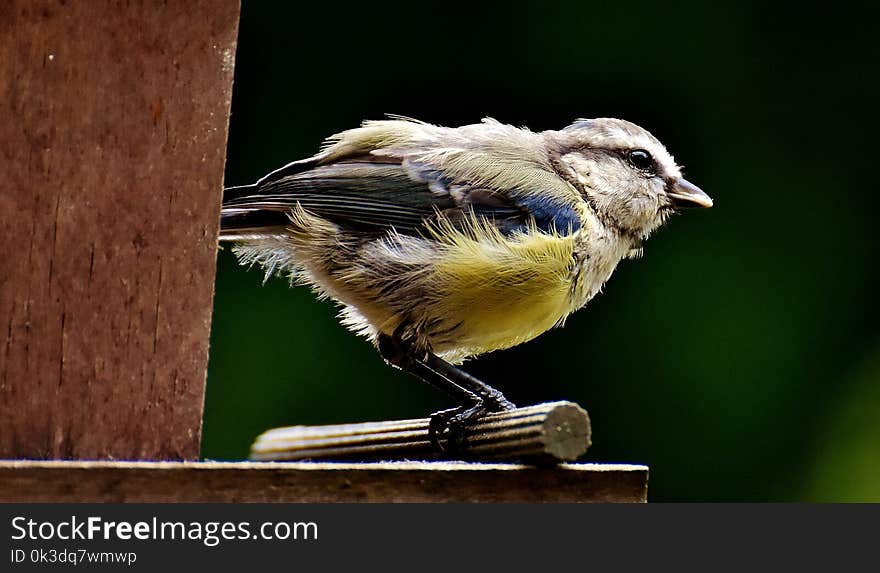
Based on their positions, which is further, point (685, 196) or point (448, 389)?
point (685, 196)

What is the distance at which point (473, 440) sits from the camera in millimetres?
2623

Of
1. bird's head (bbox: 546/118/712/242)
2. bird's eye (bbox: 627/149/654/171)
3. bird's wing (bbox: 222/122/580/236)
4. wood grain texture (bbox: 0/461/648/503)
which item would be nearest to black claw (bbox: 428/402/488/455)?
wood grain texture (bbox: 0/461/648/503)

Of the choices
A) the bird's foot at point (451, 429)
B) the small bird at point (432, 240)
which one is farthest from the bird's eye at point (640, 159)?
the bird's foot at point (451, 429)

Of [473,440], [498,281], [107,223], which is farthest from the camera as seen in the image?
[498,281]

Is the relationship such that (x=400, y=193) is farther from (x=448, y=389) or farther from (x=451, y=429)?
(x=451, y=429)

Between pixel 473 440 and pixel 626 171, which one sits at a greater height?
pixel 626 171

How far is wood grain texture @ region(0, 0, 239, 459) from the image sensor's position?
7.58 ft

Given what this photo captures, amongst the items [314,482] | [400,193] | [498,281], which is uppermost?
[400,193]

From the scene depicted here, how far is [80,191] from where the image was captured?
237cm

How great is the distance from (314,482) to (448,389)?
0.98 meters

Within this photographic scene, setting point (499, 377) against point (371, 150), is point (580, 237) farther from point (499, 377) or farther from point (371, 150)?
point (499, 377)

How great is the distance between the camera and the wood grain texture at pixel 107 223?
2.31m

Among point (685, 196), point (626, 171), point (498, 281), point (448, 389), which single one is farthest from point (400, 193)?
point (685, 196)

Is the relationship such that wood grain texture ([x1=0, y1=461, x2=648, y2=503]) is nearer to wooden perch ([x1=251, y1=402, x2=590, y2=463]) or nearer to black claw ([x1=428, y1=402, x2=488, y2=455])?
wooden perch ([x1=251, y1=402, x2=590, y2=463])
